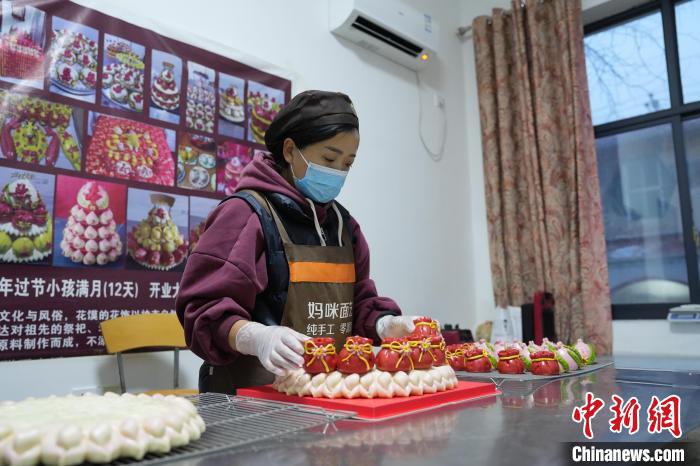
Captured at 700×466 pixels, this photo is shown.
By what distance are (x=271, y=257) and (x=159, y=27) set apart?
162 centimetres

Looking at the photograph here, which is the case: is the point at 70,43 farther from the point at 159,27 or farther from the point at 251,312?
the point at 251,312

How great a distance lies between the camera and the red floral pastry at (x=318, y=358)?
1143 millimetres

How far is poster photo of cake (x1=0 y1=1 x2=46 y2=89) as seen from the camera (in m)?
2.04

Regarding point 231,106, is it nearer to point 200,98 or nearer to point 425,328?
point 200,98

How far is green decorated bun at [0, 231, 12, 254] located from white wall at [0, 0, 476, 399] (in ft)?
1.42

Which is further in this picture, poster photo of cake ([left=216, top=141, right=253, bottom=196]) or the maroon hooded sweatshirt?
poster photo of cake ([left=216, top=141, right=253, bottom=196])

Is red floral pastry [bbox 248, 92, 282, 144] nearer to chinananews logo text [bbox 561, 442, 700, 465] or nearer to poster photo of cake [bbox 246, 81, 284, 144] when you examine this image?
poster photo of cake [bbox 246, 81, 284, 144]

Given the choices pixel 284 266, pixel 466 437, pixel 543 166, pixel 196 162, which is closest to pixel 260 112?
pixel 196 162

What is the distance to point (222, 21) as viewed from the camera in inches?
110

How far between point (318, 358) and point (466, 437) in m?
0.42

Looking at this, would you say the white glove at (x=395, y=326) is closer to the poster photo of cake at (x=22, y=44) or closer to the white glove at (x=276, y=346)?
the white glove at (x=276, y=346)

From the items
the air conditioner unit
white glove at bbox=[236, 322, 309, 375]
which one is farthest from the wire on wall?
white glove at bbox=[236, 322, 309, 375]

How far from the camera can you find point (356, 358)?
1.16m

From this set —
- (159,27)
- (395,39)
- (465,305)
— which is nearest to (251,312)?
(159,27)
